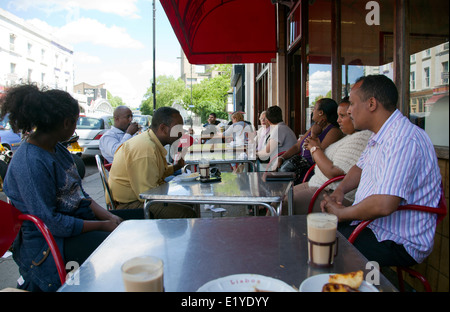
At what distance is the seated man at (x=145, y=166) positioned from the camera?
2.92 m

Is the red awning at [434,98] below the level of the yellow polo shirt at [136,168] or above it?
above

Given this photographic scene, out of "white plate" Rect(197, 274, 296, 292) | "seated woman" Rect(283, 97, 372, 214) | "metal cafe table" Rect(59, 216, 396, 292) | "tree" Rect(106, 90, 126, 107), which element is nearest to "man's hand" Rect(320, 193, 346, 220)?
"metal cafe table" Rect(59, 216, 396, 292)

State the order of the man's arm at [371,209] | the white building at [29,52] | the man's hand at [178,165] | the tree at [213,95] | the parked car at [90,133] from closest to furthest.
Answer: the man's arm at [371,209]
the man's hand at [178,165]
the parked car at [90,133]
the white building at [29,52]
the tree at [213,95]

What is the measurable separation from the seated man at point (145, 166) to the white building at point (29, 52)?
84.5ft

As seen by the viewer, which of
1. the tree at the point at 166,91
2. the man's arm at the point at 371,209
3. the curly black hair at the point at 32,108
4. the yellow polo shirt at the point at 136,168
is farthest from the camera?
the tree at the point at 166,91

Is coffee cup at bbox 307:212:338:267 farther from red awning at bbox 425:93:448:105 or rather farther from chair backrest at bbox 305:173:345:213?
red awning at bbox 425:93:448:105

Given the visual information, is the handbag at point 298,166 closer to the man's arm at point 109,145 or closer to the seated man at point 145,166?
the seated man at point 145,166

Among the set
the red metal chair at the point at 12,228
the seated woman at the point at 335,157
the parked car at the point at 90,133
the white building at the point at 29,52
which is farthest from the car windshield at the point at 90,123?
the white building at the point at 29,52

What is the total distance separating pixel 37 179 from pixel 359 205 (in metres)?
1.85

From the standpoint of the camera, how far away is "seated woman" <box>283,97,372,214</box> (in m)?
2.82

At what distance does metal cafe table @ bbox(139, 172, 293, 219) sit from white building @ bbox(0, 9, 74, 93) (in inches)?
1046

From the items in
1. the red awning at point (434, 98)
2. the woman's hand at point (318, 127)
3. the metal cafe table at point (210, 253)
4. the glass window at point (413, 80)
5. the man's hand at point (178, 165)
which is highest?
the glass window at point (413, 80)

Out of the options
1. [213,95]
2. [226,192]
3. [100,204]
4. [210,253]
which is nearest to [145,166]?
[226,192]
